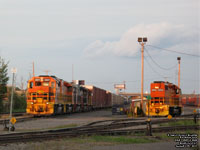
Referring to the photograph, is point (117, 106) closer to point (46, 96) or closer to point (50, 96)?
point (50, 96)

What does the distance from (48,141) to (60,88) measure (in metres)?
20.7

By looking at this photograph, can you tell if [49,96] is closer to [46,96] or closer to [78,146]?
[46,96]

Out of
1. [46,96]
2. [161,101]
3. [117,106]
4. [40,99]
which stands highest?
[46,96]

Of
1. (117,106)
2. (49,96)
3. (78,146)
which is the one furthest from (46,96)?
(78,146)

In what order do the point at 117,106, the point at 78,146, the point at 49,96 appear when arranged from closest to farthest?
the point at 78,146 < the point at 49,96 < the point at 117,106

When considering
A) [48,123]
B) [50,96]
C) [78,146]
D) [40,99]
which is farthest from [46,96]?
[78,146]

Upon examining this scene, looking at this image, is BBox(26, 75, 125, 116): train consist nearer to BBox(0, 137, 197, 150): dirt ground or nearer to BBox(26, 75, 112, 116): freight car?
BBox(26, 75, 112, 116): freight car

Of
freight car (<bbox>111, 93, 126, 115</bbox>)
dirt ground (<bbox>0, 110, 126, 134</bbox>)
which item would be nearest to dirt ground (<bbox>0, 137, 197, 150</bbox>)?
dirt ground (<bbox>0, 110, 126, 134</bbox>)

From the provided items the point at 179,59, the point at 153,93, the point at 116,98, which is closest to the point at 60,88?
the point at 153,93

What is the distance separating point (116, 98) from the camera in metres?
72.7

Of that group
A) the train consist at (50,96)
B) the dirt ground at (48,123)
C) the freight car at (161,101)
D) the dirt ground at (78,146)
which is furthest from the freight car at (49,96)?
the dirt ground at (78,146)

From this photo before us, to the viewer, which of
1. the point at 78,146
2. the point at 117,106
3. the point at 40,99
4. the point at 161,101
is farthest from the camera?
the point at 117,106

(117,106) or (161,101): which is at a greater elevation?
(161,101)

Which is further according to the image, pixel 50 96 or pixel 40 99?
pixel 50 96
